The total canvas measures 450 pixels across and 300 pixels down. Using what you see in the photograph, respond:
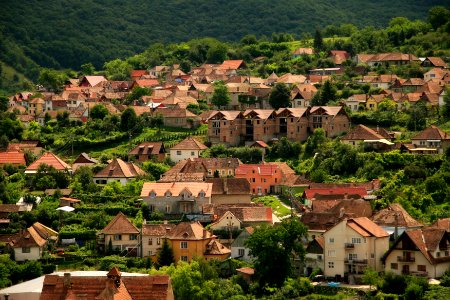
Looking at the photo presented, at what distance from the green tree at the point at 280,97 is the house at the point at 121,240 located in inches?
1258

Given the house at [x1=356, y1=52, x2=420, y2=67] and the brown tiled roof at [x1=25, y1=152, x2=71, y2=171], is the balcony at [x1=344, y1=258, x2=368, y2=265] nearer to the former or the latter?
the brown tiled roof at [x1=25, y1=152, x2=71, y2=171]

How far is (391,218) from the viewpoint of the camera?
2975 inches

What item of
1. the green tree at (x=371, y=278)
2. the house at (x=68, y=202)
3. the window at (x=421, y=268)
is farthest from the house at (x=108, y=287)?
the house at (x=68, y=202)

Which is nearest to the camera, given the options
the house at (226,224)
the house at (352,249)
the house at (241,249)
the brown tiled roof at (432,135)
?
the house at (352,249)

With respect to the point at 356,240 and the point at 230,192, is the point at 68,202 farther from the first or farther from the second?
the point at 356,240

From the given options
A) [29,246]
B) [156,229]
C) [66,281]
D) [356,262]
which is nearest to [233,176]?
[156,229]

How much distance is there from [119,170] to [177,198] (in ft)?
31.6

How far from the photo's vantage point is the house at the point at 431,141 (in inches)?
3501

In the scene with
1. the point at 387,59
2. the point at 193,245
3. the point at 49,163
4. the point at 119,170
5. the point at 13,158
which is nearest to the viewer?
the point at 193,245

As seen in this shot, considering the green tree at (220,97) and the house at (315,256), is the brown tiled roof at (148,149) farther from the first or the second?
the house at (315,256)

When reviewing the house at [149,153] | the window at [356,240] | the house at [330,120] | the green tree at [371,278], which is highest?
the house at [330,120]

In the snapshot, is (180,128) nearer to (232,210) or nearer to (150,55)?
(232,210)

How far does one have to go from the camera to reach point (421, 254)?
2756 inches

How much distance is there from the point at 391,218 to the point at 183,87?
4877 cm
